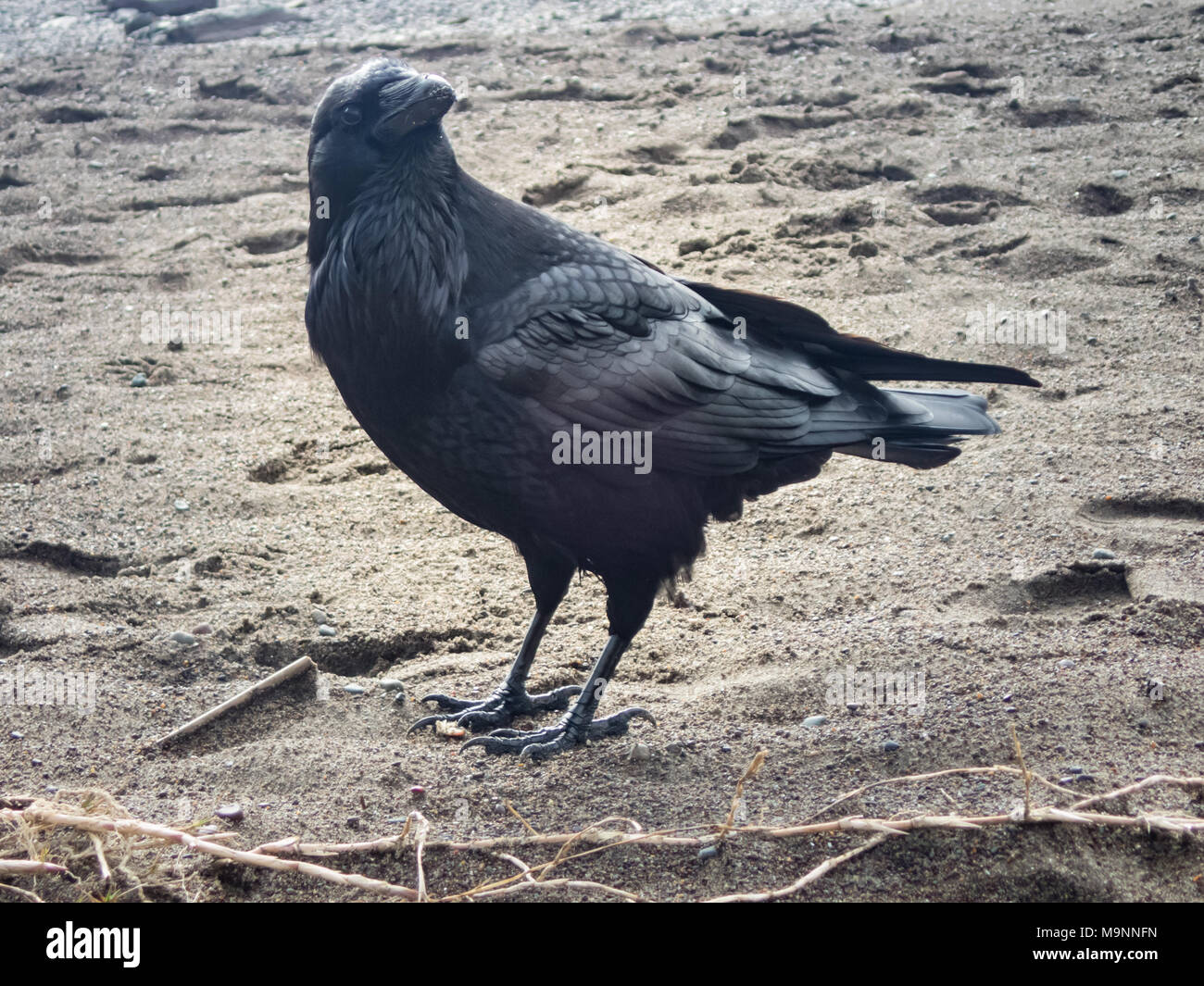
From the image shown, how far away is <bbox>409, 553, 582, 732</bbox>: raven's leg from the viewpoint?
3.30m

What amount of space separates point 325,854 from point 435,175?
5.97 ft

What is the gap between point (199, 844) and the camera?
239 centimetres

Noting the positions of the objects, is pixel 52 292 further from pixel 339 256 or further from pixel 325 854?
pixel 325 854

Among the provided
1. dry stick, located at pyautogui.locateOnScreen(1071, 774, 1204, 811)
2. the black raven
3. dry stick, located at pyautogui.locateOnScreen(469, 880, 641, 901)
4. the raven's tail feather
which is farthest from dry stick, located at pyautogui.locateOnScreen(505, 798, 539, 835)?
the raven's tail feather

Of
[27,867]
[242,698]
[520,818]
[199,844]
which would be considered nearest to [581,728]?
[520,818]

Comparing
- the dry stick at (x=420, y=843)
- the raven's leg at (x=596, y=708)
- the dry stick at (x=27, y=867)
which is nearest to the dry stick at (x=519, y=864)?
the dry stick at (x=420, y=843)

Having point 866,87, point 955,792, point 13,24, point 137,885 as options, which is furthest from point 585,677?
point 13,24

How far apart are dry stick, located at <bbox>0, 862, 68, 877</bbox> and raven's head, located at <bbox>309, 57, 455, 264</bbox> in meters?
1.74

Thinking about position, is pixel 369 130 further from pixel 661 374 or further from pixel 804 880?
pixel 804 880

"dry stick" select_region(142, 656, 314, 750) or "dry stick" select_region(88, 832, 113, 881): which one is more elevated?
"dry stick" select_region(88, 832, 113, 881)

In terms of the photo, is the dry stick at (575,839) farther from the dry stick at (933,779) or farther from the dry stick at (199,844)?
the dry stick at (933,779)

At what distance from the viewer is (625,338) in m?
3.17

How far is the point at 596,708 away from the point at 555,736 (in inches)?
6.3

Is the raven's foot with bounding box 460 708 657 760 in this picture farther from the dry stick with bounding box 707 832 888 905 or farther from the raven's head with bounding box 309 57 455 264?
the raven's head with bounding box 309 57 455 264
